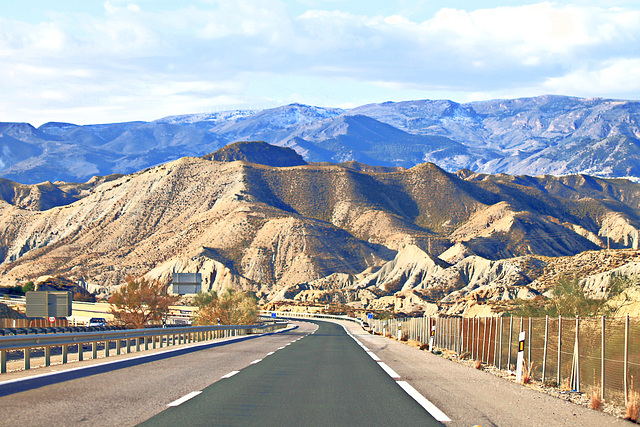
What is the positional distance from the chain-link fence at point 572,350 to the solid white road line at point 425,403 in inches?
144

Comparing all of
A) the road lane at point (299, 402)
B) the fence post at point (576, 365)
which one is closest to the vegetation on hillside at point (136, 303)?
the road lane at point (299, 402)

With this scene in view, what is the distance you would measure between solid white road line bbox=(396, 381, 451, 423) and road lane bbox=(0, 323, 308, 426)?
12.4 ft

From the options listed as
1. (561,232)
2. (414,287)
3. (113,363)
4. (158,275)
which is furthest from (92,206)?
(113,363)

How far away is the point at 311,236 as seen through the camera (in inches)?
5182

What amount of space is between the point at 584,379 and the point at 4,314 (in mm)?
49175

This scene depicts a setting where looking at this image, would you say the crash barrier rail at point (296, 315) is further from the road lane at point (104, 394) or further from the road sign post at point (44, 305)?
the road lane at point (104, 394)

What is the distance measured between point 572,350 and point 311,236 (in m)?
115

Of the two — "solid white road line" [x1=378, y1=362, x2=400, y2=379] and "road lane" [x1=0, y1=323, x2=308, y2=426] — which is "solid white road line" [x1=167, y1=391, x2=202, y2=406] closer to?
"road lane" [x1=0, y1=323, x2=308, y2=426]

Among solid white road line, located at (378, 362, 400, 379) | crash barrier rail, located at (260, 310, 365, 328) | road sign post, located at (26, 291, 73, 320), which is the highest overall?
solid white road line, located at (378, 362, 400, 379)

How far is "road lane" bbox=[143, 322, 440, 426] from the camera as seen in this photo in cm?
945

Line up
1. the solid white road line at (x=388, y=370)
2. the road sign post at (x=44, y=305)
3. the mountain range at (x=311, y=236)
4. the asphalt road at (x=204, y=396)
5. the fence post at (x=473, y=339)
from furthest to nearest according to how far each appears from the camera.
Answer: the mountain range at (x=311, y=236) < the road sign post at (x=44, y=305) < the fence post at (x=473, y=339) < the solid white road line at (x=388, y=370) < the asphalt road at (x=204, y=396)

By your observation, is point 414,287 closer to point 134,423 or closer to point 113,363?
point 113,363

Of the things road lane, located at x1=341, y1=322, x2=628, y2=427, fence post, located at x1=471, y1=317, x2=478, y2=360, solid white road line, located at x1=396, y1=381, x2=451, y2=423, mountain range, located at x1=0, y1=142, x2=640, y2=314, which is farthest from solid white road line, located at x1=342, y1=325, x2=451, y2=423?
mountain range, located at x1=0, y1=142, x2=640, y2=314

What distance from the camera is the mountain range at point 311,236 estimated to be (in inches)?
4368
